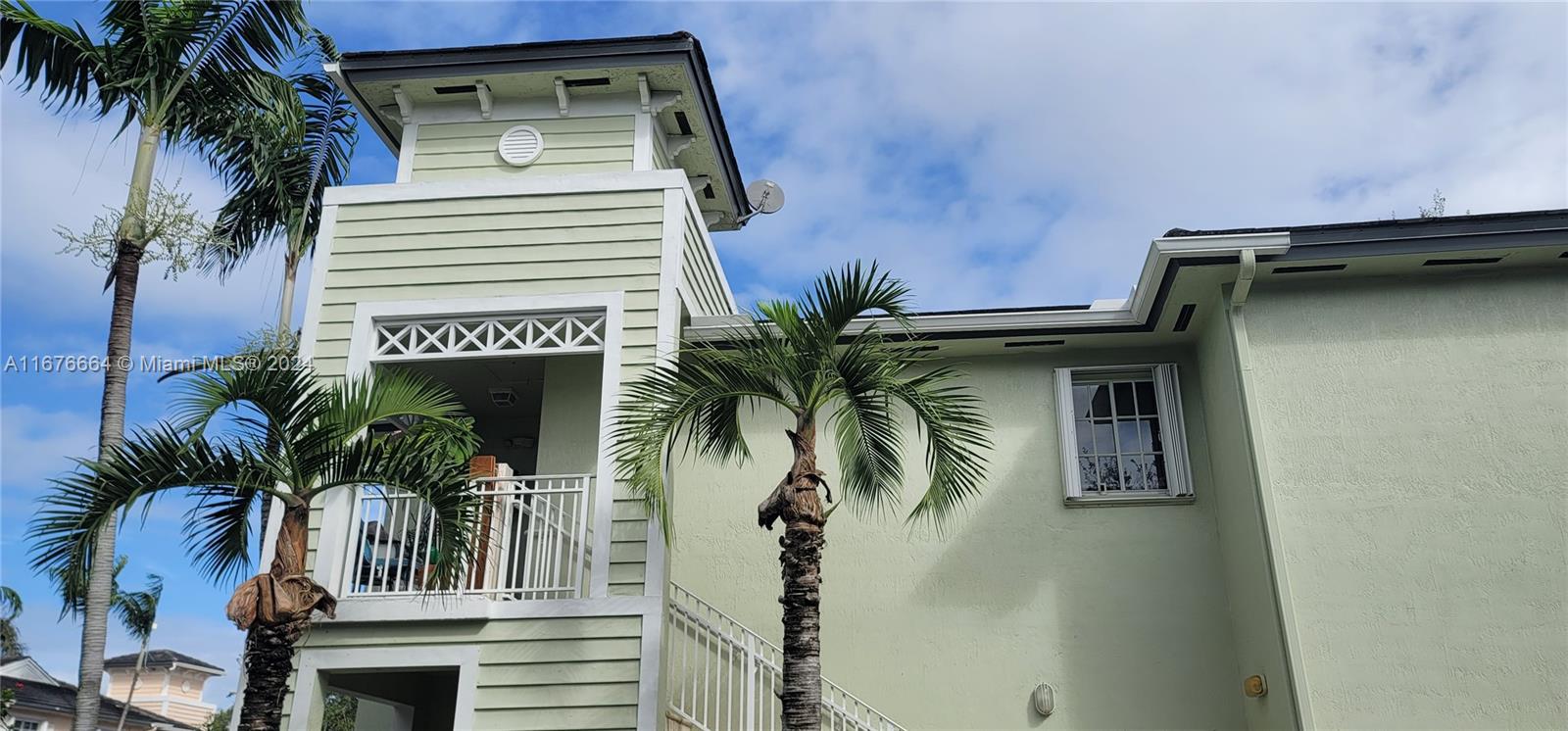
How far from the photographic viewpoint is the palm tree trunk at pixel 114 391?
796 cm

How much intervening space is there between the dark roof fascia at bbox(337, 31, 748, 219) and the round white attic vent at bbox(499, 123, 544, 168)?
1.80 ft

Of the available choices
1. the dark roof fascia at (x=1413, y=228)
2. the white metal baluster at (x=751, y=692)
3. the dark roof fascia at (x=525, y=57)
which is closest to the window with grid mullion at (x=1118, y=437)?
the dark roof fascia at (x=1413, y=228)

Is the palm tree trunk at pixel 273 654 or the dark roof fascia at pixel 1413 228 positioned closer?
the palm tree trunk at pixel 273 654

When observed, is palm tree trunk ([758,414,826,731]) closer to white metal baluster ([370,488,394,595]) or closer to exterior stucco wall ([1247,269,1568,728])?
white metal baluster ([370,488,394,595])

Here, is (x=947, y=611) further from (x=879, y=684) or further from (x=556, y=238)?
(x=556, y=238)

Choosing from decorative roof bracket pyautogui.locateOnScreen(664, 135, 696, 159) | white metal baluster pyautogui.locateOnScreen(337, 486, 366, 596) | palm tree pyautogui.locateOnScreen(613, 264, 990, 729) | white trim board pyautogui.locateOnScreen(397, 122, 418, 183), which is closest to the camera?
palm tree pyautogui.locateOnScreen(613, 264, 990, 729)

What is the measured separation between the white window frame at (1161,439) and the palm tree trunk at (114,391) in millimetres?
7267

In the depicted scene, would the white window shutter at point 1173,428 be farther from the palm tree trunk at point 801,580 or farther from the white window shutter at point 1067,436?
the palm tree trunk at point 801,580

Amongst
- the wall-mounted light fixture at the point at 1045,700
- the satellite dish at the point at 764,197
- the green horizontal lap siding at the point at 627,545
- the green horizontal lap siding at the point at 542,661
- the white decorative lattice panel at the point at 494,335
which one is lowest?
the wall-mounted light fixture at the point at 1045,700

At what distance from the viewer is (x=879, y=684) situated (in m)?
8.39

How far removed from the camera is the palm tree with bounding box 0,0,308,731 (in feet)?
29.0

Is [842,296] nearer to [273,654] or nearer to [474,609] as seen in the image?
[474,609]

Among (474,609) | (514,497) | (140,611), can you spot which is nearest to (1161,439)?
(514,497)
